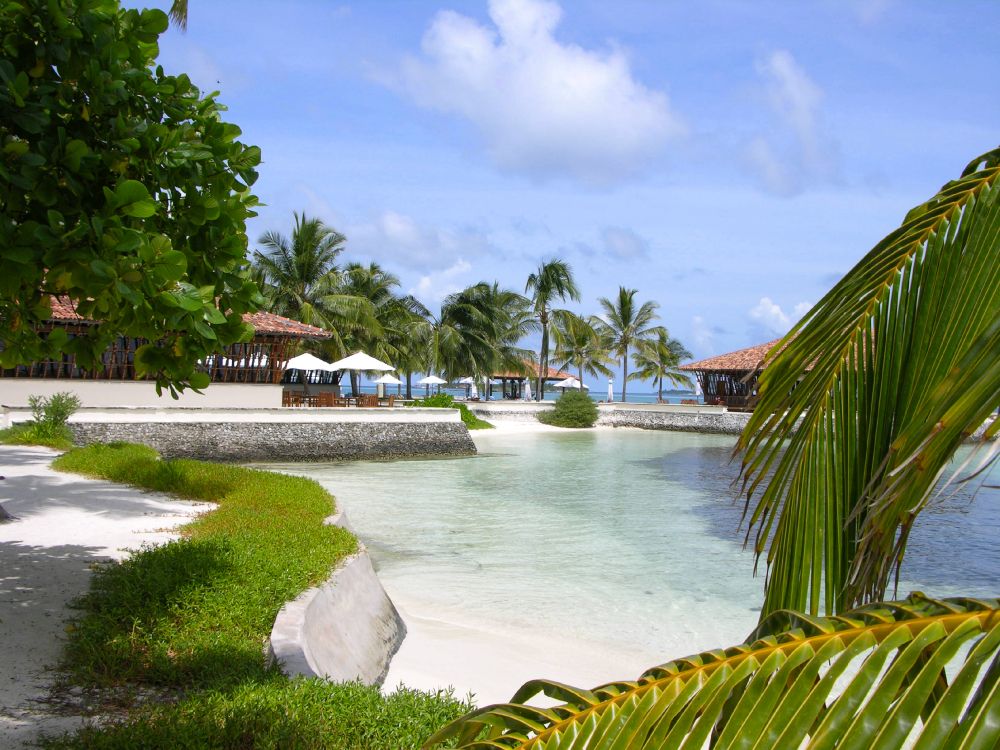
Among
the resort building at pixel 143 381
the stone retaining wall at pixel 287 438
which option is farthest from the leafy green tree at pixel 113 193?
the stone retaining wall at pixel 287 438

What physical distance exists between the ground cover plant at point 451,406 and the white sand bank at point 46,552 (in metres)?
18.9

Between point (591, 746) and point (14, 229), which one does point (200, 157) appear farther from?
point (591, 746)

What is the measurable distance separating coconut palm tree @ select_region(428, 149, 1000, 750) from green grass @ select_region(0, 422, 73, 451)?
18.6 metres

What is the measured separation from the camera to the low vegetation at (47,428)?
17547 mm

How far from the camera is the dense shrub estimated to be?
40.9 m

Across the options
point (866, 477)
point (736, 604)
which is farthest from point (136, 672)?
point (736, 604)

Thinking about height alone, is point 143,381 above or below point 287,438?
above

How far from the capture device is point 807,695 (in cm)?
99

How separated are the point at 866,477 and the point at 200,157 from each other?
356 cm

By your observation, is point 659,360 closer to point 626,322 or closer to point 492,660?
point 626,322

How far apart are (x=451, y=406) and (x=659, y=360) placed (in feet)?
66.9

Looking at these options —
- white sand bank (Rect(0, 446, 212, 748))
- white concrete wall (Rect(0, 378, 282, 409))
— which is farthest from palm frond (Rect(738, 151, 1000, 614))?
white concrete wall (Rect(0, 378, 282, 409))

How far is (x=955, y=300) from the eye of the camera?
1.68 m

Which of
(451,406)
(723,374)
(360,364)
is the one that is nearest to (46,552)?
(360,364)
